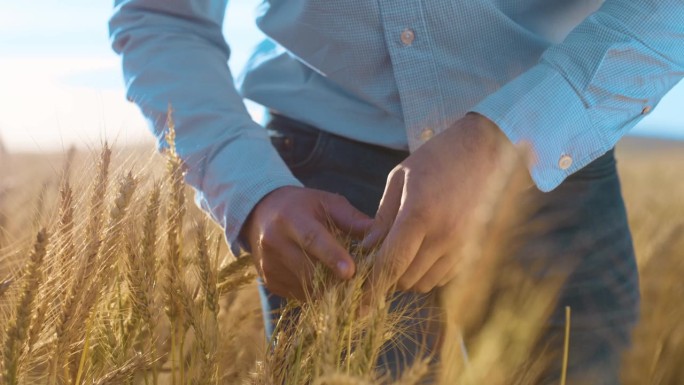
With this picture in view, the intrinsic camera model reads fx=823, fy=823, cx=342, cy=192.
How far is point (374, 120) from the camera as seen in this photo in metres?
1.65

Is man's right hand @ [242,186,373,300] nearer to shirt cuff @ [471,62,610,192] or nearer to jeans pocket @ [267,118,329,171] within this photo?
shirt cuff @ [471,62,610,192]

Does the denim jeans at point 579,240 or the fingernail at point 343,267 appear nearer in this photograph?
the fingernail at point 343,267

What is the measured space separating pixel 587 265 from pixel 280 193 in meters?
0.70

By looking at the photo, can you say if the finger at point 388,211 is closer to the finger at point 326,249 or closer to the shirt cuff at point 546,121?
the finger at point 326,249

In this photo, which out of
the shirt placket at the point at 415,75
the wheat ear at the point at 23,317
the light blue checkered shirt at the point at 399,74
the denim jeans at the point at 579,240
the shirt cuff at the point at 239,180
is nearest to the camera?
the wheat ear at the point at 23,317

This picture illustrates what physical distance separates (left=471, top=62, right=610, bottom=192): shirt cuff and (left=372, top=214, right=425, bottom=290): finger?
0.23 meters

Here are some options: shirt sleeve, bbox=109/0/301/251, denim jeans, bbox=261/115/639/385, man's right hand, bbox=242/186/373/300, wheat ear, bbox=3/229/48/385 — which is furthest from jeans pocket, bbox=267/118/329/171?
wheat ear, bbox=3/229/48/385

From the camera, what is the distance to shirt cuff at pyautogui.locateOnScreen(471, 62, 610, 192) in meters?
1.20

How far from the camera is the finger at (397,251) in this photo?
1.04 meters

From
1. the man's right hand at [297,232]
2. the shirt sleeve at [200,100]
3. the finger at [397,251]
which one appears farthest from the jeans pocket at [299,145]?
the finger at [397,251]

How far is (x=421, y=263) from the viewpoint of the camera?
44.0 inches

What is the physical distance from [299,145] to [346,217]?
1.78 ft

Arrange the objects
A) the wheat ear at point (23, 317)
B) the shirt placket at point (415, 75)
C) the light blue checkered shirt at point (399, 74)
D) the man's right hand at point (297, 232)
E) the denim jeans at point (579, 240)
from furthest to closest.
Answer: the denim jeans at point (579, 240), the shirt placket at point (415, 75), the light blue checkered shirt at point (399, 74), the man's right hand at point (297, 232), the wheat ear at point (23, 317)

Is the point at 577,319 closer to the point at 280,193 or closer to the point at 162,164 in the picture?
the point at 280,193
